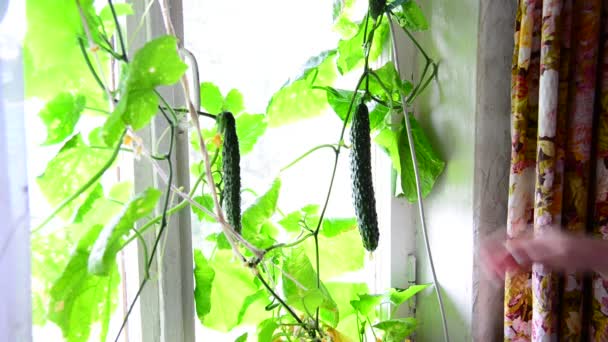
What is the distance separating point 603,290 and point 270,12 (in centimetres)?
79

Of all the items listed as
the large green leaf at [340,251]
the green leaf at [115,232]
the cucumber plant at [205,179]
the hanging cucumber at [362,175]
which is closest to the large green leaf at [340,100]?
the cucumber plant at [205,179]

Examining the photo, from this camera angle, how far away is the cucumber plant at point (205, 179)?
611 millimetres

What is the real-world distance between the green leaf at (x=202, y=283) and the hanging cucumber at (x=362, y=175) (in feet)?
0.93

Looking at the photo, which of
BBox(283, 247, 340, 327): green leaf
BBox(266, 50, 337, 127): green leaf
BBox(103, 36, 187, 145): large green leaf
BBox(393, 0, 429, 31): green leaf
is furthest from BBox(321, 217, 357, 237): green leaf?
BBox(103, 36, 187, 145): large green leaf

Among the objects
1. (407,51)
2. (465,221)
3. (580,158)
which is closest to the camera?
(580,158)

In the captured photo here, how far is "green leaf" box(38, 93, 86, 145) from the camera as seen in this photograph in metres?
0.68

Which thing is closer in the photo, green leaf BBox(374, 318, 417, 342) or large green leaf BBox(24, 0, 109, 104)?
large green leaf BBox(24, 0, 109, 104)

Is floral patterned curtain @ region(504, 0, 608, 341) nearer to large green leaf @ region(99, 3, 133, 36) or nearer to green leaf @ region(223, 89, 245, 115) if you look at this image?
green leaf @ region(223, 89, 245, 115)

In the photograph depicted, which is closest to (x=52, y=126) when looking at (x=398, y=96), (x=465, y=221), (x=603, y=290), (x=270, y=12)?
(x=270, y=12)

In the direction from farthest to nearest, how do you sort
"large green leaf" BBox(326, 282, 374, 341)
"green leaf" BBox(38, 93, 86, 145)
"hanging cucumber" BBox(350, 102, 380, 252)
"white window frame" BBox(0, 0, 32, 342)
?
"large green leaf" BBox(326, 282, 374, 341)
"hanging cucumber" BBox(350, 102, 380, 252)
"green leaf" BBox(38, 93, 86, 145)
"white window frame" BBox(0, 0, 32, 342)

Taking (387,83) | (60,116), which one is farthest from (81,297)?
(387,83)

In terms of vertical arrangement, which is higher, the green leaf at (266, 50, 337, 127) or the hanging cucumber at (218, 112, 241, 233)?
the green leaf at (266, 50, 337, 127)

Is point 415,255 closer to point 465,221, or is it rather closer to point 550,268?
point 465,221

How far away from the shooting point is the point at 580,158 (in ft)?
2.83
